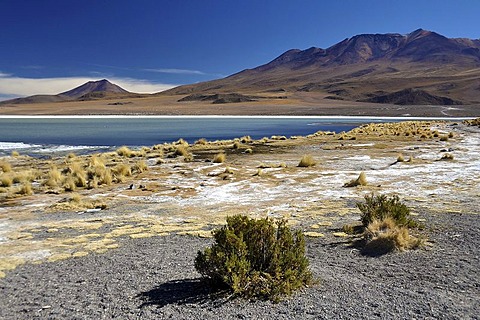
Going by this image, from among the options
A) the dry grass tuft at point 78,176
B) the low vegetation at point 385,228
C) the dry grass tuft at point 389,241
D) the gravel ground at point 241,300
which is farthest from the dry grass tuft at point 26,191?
the dry grass tuft at point 389,241

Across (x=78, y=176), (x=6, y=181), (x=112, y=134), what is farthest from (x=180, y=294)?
(x=112, y=134)

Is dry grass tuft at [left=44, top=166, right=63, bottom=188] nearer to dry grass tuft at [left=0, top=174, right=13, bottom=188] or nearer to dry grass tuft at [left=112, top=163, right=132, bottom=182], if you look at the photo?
dry grass tuft at [left=0, top=174, right=13, bottom=188]

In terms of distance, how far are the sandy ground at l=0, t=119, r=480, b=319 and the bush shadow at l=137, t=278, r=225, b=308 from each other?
2 centimetres

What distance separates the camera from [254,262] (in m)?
5.05

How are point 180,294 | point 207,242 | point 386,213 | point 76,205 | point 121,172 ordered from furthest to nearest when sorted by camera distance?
point 121,172 → point 76,205 → point 386,213 → point 207,242 → point 180,294

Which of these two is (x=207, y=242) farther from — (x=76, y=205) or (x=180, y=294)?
(x=76, y=205)

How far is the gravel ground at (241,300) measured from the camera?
432cm

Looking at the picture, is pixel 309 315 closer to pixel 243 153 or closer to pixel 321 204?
pixel 321 204

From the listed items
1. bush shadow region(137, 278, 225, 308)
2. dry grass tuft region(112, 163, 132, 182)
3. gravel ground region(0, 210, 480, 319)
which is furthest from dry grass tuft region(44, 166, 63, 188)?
bush shadow region(137, 278, 225, 308)

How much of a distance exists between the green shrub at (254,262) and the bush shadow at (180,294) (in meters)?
0.13

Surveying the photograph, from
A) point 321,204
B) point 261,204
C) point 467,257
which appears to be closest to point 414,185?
point 321,204

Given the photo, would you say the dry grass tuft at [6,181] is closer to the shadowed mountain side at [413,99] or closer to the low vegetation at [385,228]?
the low vegetation at [385,228]

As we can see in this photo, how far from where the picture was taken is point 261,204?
32.9ft

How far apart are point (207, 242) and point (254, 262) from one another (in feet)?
6.87
